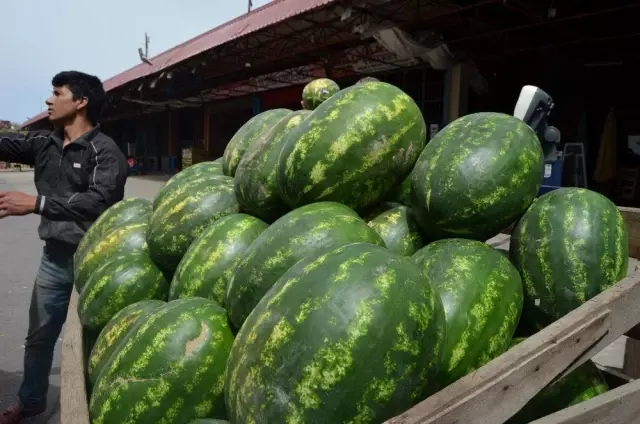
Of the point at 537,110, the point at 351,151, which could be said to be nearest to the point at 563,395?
the point at 351,151

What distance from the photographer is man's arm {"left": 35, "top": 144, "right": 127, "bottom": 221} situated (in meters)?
3.01

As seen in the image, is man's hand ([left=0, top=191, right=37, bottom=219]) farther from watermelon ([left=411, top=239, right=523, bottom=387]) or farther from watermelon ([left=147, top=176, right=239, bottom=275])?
watermelon ([left=411, top=239, right=523, bottom=387])

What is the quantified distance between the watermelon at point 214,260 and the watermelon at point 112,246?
0.60 meters

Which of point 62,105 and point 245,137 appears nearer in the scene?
point 245,137

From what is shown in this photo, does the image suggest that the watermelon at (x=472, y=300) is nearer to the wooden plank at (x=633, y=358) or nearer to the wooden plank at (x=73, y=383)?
the wooden plank at (x=73, y=383)

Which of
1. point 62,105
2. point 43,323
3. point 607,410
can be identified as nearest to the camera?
point 607,410

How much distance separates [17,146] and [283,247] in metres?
2.70

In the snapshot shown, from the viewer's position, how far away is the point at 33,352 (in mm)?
3162

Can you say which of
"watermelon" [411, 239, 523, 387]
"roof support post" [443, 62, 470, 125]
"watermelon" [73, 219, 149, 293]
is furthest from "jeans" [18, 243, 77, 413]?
"roof support post" [443, 62, 470, 125]

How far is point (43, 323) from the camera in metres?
3.17

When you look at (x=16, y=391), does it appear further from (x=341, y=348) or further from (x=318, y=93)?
(x=341, y=348)

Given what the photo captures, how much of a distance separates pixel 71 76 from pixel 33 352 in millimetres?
1810

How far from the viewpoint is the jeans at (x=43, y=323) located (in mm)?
3166

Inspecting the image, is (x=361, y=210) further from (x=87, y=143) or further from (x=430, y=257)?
(x=87, y=143)
